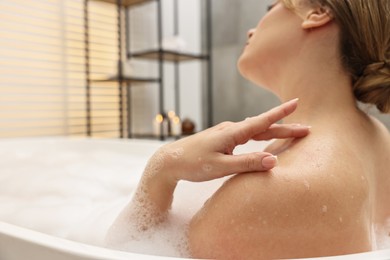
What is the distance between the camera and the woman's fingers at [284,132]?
0.59 meters

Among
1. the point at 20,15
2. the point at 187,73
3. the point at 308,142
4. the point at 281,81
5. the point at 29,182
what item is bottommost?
the point at 29,182

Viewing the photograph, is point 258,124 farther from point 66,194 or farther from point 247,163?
point 66,194

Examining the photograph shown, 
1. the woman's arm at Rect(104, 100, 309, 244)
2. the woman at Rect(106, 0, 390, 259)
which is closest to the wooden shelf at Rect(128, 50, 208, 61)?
the woman at Rect(106, 0, 390, 259)

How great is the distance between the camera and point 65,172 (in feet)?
5.34

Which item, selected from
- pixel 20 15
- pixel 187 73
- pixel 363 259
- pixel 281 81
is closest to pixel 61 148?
pixel 20 15

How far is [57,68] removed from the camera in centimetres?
284

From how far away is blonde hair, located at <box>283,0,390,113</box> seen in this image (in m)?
0.60

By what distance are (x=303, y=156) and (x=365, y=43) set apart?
0.73ft

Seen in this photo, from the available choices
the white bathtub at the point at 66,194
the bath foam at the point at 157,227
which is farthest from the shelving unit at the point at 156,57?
the bath foam at the point at 157,227

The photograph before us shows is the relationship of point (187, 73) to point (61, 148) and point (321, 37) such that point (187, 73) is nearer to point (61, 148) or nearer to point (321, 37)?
point (61, 148)

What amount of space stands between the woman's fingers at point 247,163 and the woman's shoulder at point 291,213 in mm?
12

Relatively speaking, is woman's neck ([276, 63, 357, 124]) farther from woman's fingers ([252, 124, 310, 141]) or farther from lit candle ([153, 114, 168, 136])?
lit candle ([153, 114, 168, 136])

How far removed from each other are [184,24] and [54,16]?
1.16 m

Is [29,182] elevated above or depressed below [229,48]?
below
